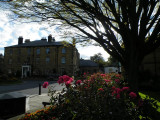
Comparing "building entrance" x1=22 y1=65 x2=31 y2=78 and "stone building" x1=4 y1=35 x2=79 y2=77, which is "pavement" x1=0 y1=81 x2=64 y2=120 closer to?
"stone building" x1=4 y1=35 x2=79 y2=77

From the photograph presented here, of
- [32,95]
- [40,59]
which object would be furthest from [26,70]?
[32,95]

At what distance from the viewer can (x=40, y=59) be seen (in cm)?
3447

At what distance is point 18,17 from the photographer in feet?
17.6

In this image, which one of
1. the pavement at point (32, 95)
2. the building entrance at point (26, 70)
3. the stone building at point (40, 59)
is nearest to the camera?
the pavement at point (32, 95)

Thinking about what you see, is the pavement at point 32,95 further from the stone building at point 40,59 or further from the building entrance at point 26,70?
the building entrance at point 26,70

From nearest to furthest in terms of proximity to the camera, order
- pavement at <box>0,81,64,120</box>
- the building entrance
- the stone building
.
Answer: pavement at <box>0,81,64,120</box> < the stone building < the building entrance

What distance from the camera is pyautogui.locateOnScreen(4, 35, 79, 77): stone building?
106 feet

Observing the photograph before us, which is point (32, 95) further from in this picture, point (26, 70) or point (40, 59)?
Answer: point (26, 70)

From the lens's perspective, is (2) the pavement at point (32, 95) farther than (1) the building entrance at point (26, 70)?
No

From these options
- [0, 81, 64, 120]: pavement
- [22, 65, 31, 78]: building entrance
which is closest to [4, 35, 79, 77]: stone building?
[22, 65, 31, 78]: building entrance

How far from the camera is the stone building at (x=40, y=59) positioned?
32.4 metres

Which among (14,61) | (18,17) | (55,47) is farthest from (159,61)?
(14,61)

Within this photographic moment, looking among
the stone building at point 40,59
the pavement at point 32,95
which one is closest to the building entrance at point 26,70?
the stone building at point 40,59

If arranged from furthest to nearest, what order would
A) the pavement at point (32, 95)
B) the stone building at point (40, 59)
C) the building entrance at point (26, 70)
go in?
the building entrance at point (26, 70) < the stone building at point (40, 59) < the pavement at point (32, 95)
